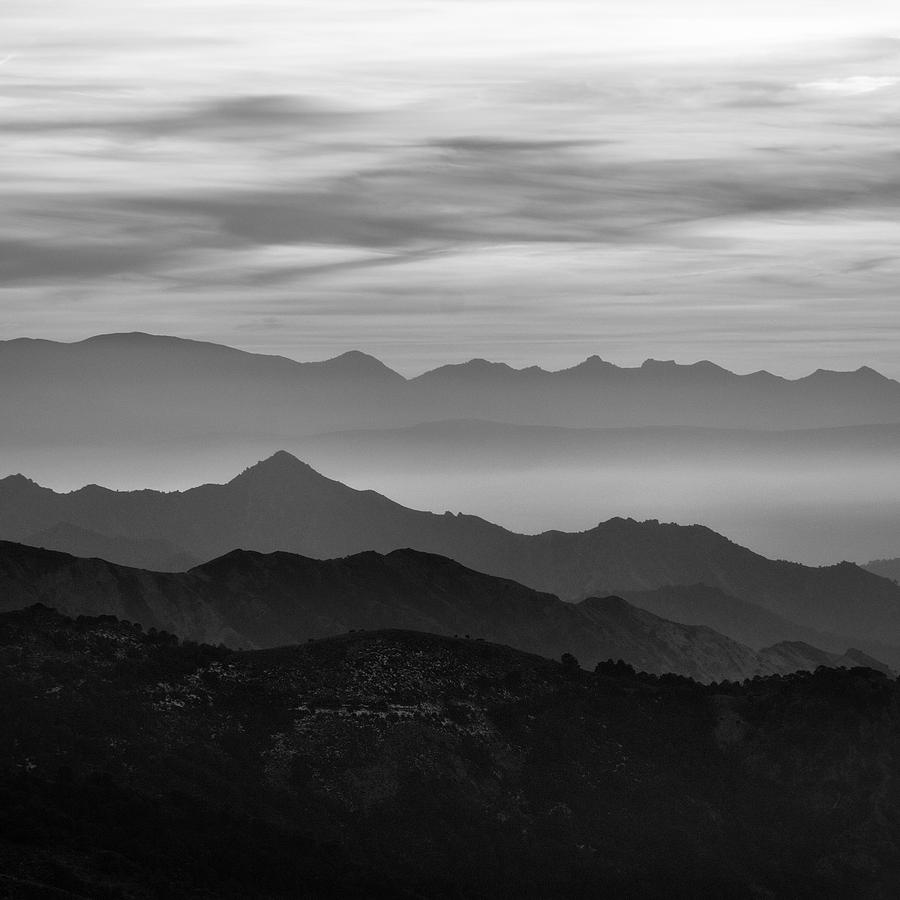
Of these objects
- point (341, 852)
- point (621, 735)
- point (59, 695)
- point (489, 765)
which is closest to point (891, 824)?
point (621, 735)

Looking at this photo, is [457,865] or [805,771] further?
[805,771]

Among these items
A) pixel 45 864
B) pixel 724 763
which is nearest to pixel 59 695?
pixel 45 864

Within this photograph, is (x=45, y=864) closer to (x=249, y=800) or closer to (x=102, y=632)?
(x=249, y=800)

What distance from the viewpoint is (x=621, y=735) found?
473 ft

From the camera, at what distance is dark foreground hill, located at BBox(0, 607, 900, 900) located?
116500mm

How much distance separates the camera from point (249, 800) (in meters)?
126

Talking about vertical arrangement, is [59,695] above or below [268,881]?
above

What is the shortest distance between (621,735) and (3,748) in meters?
51.2

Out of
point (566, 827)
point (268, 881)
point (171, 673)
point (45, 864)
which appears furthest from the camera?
point (171, 673)

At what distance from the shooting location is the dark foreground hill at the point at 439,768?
4587 inches

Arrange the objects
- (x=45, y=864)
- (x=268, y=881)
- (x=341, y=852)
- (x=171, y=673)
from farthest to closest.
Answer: (x=171, y=673) < (x=341, y=852) < (x=268, y=881) < (x=45, y=864)

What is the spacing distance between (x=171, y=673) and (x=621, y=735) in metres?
37.7

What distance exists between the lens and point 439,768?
134 metres

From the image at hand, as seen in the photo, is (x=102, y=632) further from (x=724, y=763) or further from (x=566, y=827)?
(x=724, y=763)
